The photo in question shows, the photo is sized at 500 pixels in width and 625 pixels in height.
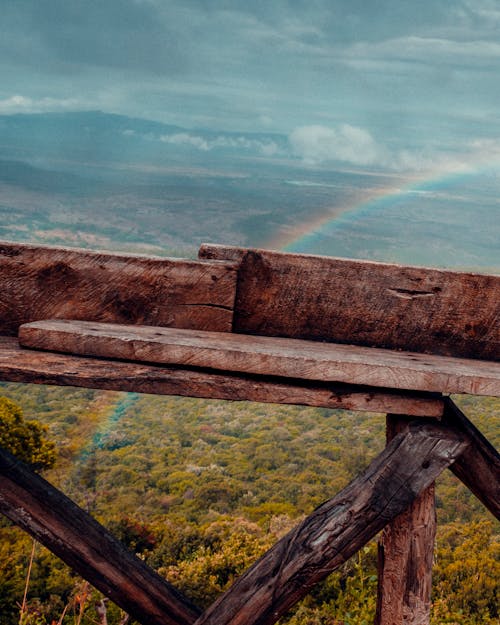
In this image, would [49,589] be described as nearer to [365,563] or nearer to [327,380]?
[365,563]

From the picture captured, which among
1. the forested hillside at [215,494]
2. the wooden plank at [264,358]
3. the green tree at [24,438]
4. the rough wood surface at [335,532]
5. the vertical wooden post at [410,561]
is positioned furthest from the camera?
the green tree at [24,438]

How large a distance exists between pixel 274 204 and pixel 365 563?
87291 millimetres

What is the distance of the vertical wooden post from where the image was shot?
78.3 inches

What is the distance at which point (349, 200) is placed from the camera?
11319 centimetres

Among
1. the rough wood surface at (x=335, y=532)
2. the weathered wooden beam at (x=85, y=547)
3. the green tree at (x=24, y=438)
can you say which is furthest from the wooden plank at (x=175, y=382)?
the green tree at (x=24, y=438)

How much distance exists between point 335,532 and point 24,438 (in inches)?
647

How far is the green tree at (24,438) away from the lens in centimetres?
1648

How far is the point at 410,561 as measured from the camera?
201cm

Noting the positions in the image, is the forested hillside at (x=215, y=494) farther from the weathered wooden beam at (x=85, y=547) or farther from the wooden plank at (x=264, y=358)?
the wooden plank at (x=264, y=358)

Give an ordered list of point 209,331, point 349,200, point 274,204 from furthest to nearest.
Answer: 1. point 349,200
2. point 274,204
3. point 209,331

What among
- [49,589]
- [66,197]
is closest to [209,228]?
[66,197]

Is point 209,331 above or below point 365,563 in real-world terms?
above

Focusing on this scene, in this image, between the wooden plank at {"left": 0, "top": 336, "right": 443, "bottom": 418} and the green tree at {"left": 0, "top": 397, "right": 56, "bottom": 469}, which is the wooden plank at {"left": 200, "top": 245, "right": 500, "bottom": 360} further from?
the green tree at {"left": 0, "top": 397, "right": 56, "bottom": 469}

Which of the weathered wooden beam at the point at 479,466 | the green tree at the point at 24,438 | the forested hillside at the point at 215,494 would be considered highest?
the weathered wooden beam at the point at 479,466
